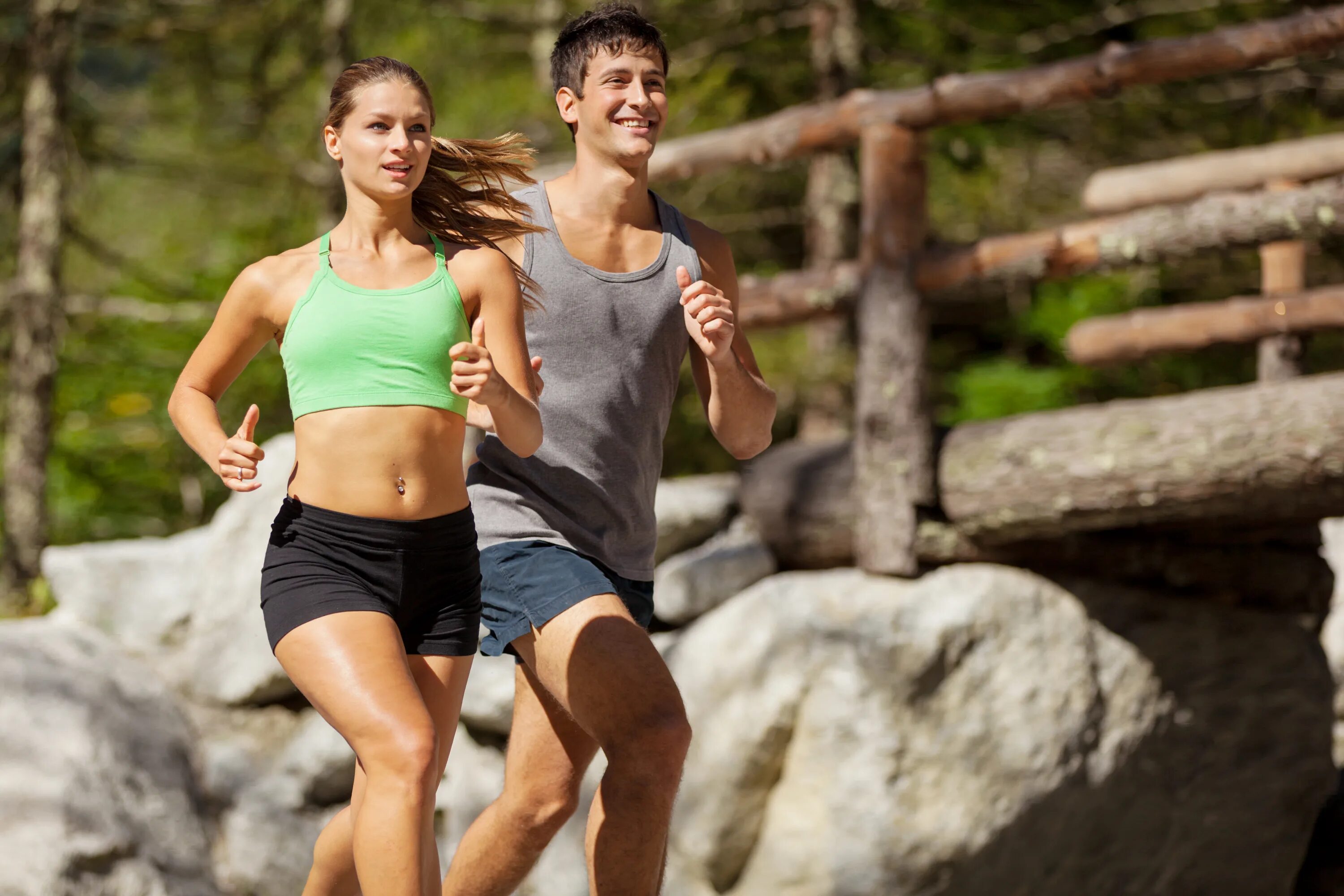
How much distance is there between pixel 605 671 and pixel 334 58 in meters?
8.92

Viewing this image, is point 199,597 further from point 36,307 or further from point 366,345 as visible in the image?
point 366,345

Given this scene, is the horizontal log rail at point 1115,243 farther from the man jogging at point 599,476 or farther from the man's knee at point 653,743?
the man's knee at point 653,743

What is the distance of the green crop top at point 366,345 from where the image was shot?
2.70 metres

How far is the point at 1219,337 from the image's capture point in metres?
5.87

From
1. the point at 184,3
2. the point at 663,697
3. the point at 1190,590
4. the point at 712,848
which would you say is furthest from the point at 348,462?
the point at 184,3

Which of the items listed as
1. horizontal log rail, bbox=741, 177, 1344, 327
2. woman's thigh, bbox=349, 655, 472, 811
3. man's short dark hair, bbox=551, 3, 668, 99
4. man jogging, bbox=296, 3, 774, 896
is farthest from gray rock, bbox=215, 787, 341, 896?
man's short dark hair, bbox=551, 3, 668, 99

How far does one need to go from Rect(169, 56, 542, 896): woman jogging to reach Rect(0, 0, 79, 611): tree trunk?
6.36 meters

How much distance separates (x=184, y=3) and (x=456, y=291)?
8117 mm

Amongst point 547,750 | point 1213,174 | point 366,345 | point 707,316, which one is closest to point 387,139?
point 366,345

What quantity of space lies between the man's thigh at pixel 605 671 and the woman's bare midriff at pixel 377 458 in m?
0.44

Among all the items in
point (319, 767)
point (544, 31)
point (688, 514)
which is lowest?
point (319, 767)

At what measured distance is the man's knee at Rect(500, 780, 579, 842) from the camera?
329cm

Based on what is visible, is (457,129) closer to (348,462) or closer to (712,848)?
(712,848)

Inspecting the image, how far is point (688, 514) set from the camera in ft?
19.3
